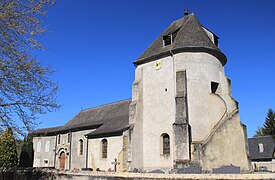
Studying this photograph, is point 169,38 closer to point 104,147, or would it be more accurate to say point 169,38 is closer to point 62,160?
point 104,147

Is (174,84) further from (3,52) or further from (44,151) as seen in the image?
(44,151)

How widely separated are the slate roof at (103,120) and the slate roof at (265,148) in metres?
21.2

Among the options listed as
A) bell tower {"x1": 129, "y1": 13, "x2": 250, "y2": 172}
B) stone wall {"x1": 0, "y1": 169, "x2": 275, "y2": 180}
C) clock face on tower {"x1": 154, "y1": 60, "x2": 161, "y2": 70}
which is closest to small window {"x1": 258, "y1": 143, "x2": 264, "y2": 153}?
bell tower {"x1": 129, "y1": 13, "x2": 250, "y2": 172}

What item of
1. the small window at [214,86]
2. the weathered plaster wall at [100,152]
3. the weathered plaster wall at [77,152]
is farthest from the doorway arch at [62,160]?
the small window at [214,86]

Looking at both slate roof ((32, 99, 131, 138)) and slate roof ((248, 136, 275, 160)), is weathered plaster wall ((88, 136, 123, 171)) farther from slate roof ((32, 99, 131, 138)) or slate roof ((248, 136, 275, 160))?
slate roof ((248, 136, 275, 160))

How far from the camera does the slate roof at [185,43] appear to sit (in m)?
19.9

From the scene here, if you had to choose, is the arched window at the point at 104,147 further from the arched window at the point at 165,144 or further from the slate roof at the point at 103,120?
the arched window at the point at 165,144

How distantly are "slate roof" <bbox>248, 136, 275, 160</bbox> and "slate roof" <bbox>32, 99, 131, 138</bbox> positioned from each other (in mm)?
21222

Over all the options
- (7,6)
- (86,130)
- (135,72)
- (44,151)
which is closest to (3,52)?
(7,6)

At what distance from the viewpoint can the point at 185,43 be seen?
65.8 feet

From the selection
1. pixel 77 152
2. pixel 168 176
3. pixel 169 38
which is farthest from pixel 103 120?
pixel 168 176

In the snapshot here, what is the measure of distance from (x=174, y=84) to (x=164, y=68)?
1.71 metres

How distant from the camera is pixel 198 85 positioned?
19.2m

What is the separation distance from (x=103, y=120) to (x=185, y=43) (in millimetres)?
12074
